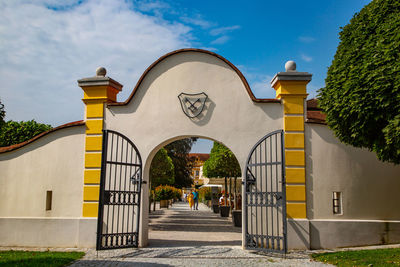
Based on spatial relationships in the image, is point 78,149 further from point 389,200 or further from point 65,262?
point 389,200

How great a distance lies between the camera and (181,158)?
52906 mm

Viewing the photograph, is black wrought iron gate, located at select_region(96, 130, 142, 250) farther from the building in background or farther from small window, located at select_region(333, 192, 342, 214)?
the building in background

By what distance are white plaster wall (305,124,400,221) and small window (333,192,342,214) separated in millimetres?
111

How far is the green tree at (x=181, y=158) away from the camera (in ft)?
170

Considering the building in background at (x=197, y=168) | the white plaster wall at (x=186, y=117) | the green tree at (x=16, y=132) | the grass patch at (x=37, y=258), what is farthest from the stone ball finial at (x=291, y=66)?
the building in background at (x=197, y=168)

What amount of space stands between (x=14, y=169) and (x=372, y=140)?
9.16 meters

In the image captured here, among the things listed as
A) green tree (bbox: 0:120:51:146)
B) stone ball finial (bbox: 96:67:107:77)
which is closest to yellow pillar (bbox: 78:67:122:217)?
stone ball finial (bbox: 96:67:107:77)

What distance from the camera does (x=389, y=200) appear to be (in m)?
9.16

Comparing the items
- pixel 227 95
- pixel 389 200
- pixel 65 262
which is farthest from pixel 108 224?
pixel 389 200

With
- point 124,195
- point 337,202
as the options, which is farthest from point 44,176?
point 337,202

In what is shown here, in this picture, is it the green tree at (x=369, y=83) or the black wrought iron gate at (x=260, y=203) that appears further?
the black wrought iron gate at (x=260, y=203)

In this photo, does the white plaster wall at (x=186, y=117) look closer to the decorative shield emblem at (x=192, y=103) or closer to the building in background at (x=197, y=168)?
the decorative shield emblem at (x=192, y=103)

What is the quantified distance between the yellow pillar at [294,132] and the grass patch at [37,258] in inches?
207

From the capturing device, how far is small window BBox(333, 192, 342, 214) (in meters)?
9.12
